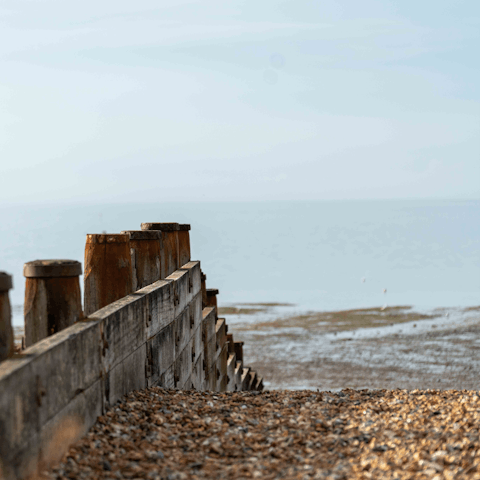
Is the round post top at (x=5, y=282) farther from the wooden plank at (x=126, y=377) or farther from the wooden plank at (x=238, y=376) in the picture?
the wooden plank at (x=238, y=376)

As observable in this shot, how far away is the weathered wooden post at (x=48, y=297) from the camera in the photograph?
4711 mm

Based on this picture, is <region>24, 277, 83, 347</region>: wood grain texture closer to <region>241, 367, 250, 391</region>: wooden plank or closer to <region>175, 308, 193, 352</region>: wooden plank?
<region>175, 308, 193, 352</region>: wooden plank

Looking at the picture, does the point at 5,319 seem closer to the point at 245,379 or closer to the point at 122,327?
the point at 122,327

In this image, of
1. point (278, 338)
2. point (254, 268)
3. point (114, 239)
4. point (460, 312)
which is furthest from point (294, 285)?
point (114, 239)

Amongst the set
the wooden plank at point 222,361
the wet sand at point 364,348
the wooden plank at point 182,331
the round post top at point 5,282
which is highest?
the round post top at point 5,282

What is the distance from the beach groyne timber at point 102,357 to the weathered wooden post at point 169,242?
17 millimetres

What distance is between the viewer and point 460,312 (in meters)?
42.2

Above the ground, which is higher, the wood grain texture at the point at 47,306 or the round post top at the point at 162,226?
the round post top at the point at 162,226

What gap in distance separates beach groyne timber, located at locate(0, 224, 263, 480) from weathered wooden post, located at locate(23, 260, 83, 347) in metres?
0.07

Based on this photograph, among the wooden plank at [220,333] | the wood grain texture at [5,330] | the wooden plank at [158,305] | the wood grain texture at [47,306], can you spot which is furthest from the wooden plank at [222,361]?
the wood grain texture at [5,330]

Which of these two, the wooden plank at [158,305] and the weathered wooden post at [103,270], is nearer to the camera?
the weathered wooden post at [103,270]

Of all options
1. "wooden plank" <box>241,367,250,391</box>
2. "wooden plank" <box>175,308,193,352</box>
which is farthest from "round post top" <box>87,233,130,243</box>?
"wooden plank" <box>241,367,250,391</box>

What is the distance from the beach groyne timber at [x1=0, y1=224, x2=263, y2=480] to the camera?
139 inches

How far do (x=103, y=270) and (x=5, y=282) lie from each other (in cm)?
249
